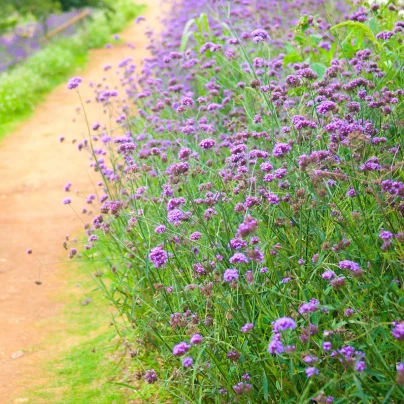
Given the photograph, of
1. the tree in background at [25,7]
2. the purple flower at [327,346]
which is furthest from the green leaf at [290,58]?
the tree in background at [25,7]

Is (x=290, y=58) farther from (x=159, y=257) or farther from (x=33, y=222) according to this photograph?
(x=33, y=222)

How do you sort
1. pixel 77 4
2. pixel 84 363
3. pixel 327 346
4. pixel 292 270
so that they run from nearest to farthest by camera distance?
pixel 327 346 → pixel 292 270 → pixel 84 363 → pixel 77 4

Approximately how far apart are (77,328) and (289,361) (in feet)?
7.77

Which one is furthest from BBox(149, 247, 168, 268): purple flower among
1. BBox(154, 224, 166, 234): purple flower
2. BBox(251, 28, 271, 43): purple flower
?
BBox(251, 28, 271, 43): purple flower

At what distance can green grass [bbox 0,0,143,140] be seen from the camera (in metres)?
10.8

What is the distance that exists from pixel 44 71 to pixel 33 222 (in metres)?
6.80

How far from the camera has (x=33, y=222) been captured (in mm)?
6828

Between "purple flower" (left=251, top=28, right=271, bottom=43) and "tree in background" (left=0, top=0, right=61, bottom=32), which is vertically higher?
"purple flower" (left=251, top=28, right=271, bottom=43)

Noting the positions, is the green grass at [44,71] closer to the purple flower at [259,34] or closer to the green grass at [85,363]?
the green grass at [85,363]

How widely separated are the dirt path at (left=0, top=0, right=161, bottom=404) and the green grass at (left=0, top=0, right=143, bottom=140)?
25 centimetres

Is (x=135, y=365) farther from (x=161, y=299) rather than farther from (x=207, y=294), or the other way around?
Result: (x=207, y=294)

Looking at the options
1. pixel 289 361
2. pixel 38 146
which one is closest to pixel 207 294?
pixel 289 361

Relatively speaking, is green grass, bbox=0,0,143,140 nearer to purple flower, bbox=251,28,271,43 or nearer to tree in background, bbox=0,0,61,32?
tree in background, bbox=0,0,61,32

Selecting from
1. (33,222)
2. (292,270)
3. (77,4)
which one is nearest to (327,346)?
(292,270)
